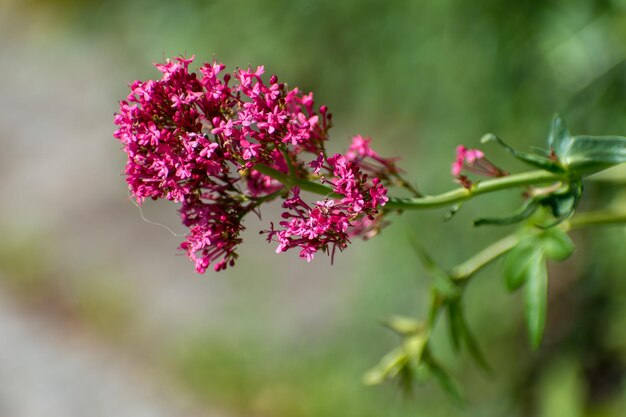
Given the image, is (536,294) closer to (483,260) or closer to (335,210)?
(483,260)

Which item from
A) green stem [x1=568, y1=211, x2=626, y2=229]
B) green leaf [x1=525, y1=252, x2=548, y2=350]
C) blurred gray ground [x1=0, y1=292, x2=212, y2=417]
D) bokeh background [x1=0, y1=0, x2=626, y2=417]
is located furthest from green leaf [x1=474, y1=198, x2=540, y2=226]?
blurred gray ground [x1=0, y1=292, x2=212, y2=417]

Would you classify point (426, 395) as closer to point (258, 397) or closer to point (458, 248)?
point (458, 248)

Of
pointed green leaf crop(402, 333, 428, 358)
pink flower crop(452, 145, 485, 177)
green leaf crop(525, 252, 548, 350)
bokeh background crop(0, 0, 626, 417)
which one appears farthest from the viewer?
bokeh background crop(0, 0, 626, 417)

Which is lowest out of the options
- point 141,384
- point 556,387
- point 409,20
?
point 556,387

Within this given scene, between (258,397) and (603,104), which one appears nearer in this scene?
(603,104)

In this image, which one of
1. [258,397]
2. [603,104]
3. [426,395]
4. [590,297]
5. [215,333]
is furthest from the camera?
[215,333]

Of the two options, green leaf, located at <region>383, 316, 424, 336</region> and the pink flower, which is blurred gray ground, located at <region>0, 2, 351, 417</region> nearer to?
green leaf, located at <region>383, 316, 424, 336</region>

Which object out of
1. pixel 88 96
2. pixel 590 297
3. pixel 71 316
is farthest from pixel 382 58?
pixel 88 96

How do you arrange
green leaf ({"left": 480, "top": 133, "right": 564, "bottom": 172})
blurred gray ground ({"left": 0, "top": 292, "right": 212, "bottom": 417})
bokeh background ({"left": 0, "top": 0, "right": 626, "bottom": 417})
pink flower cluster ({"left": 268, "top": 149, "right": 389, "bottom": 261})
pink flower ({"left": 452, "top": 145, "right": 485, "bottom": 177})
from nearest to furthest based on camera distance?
pink flower cluster ({"left": 268, "top": 149, "right": 389, "bottom": 261})
green leaf ({"left": 480, "top": 133, "right": 564, "bottom": 172})
pink flower ({"left": 452, "top": 145, "right": 485, "bottom": 177})
bokeh background ({"left": 0, "top": 0, "right": 626, "bottom": 417})
blurred gray ground ({"left": 0, "top": 292, "right": 212, "bottom": 417})
